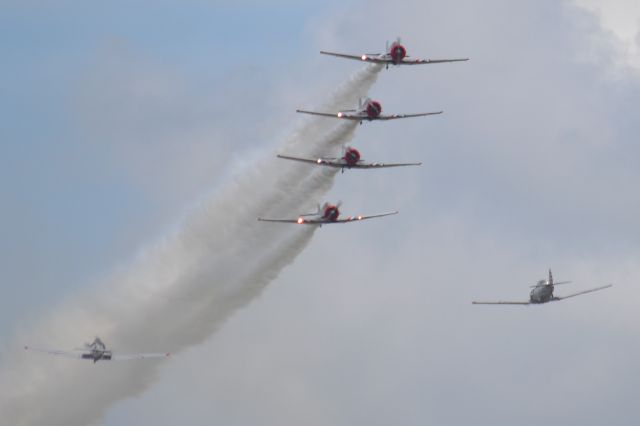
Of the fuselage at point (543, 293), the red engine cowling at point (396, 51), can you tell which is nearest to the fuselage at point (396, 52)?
the red engine cowling at point (396, 51)

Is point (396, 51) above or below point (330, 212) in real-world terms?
above

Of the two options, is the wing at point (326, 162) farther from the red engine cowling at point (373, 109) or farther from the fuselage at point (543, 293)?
the fuselage at point (543, 293)

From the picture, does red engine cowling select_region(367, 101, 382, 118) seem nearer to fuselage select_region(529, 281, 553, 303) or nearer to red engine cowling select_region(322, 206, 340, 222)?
red engine cowling select_region(322, 206, 340, 222)

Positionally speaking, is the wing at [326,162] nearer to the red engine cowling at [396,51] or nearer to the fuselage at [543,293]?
the red engine cowling at [396,51]

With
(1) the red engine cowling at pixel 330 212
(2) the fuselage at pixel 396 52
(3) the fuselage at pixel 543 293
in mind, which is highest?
(2) the fuselage at pixel 396 52

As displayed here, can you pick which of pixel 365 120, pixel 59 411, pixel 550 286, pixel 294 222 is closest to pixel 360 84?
pixel 365 120

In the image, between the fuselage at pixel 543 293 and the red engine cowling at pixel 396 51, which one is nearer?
the red engine cowling at pixel 396 51

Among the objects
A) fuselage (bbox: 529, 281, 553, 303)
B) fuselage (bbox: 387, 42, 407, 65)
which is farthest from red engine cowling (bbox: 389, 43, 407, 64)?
fuselage (bbox: 529, 281, 553, 303)

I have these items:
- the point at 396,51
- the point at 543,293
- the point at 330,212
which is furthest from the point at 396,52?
the point at 543,293

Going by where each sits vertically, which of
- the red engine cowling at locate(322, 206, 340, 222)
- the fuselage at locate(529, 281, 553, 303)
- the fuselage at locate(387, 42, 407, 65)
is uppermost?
the fuselage at locate(387, 42, 407, 65)

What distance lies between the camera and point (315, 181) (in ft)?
536

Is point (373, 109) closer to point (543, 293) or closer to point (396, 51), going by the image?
point (396, 51)

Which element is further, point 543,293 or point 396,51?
point 543,293

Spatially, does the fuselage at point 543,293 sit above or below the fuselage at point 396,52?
below
